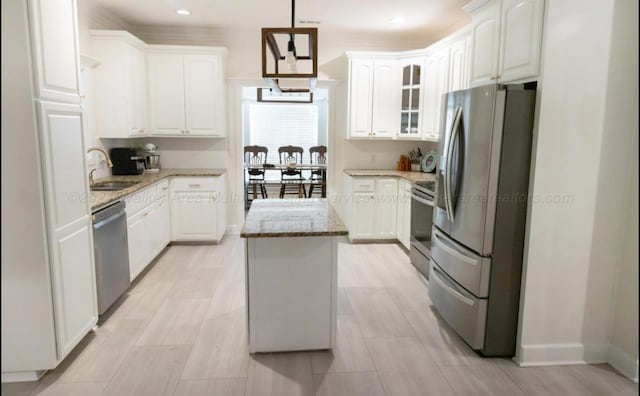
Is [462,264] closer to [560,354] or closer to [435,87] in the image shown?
[560,354]

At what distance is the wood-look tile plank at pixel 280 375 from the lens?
232cm

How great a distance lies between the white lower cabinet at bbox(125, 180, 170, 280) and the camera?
3739 mm

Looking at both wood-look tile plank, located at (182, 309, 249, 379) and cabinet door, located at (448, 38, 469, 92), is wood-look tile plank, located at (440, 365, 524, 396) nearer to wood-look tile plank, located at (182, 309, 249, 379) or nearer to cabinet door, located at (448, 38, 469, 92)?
wood-look tile plank, located at (182, 309, 249, 379)

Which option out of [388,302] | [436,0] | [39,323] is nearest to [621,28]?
[436,0]

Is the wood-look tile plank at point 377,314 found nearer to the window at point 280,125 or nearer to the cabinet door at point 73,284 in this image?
the cabinet door at point 73,284

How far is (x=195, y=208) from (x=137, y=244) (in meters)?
1.24

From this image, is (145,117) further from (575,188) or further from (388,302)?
(575,188)

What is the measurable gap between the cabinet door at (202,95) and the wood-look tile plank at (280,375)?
11.0 feet

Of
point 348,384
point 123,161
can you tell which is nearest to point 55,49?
point 123,161

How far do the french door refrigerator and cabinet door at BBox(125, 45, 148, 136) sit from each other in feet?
11.4

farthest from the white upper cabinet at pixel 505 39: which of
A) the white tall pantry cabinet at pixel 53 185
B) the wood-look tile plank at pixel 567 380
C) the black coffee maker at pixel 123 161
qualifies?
the black coffee maker at pixel 123 161

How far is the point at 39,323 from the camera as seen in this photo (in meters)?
2.29

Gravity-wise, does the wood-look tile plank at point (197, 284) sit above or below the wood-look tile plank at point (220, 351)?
above

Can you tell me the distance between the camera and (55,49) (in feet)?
→ 7.80
